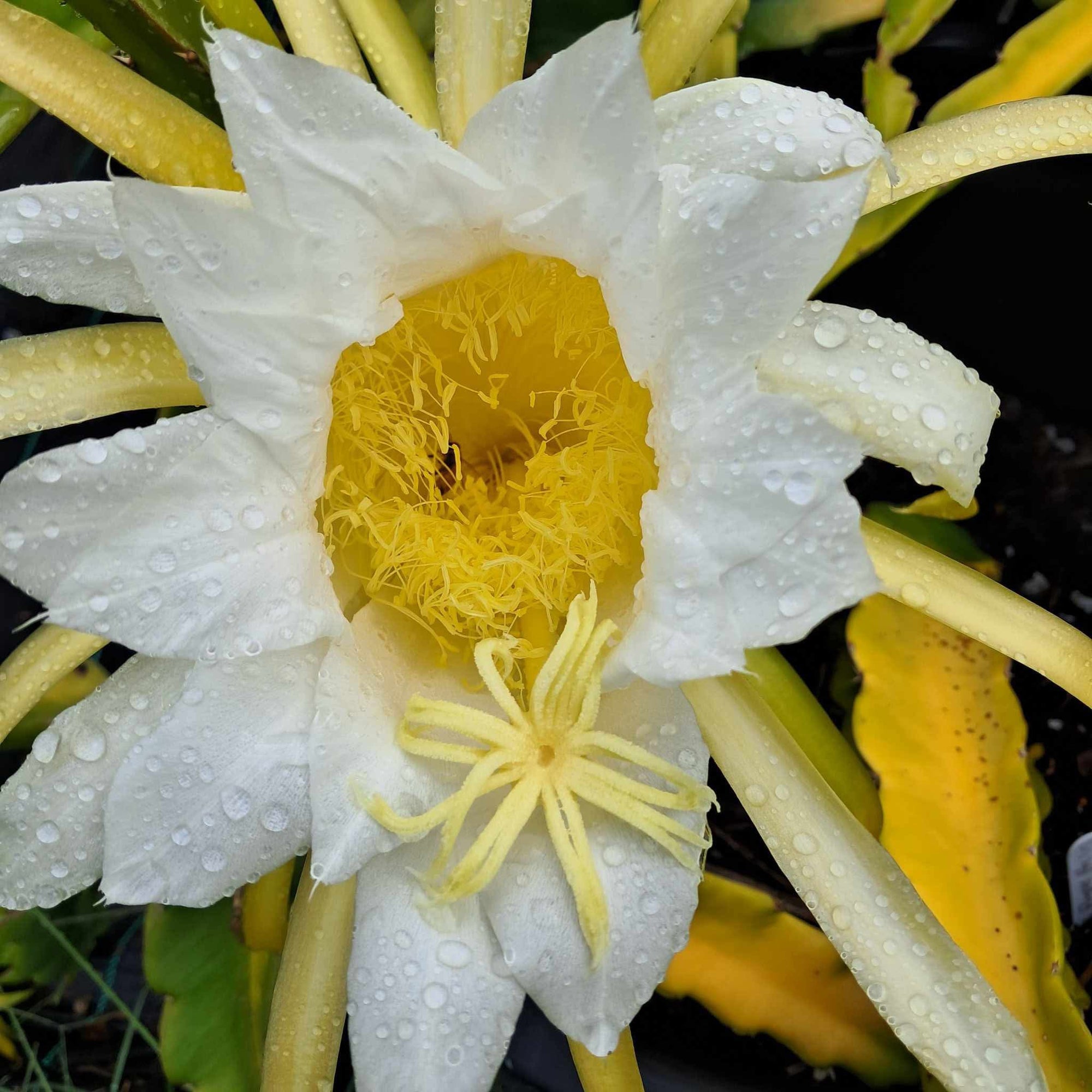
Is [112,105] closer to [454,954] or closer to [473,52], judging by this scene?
[473,52]

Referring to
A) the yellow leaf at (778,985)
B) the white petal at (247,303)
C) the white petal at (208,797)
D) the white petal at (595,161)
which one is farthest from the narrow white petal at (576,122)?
the yellow leaf at (778,985)

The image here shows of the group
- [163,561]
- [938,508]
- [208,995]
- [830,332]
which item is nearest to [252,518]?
[163,561]

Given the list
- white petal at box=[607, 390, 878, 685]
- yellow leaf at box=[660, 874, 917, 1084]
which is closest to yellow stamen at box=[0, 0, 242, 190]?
white petal at box=[607, 390, 878, 685]

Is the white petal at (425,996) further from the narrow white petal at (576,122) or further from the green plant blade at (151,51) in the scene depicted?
the green plant blade at (151,51)

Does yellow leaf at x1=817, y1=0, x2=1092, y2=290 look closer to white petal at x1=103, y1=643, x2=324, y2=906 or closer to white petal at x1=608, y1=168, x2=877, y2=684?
white petal at x1=608, y1=168, x2=877, y2=684

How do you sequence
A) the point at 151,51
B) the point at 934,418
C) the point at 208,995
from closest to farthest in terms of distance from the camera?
the point at 934,418 → the point at 151,51 → the point at 208,995

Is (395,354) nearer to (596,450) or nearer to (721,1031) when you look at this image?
(596,450)
